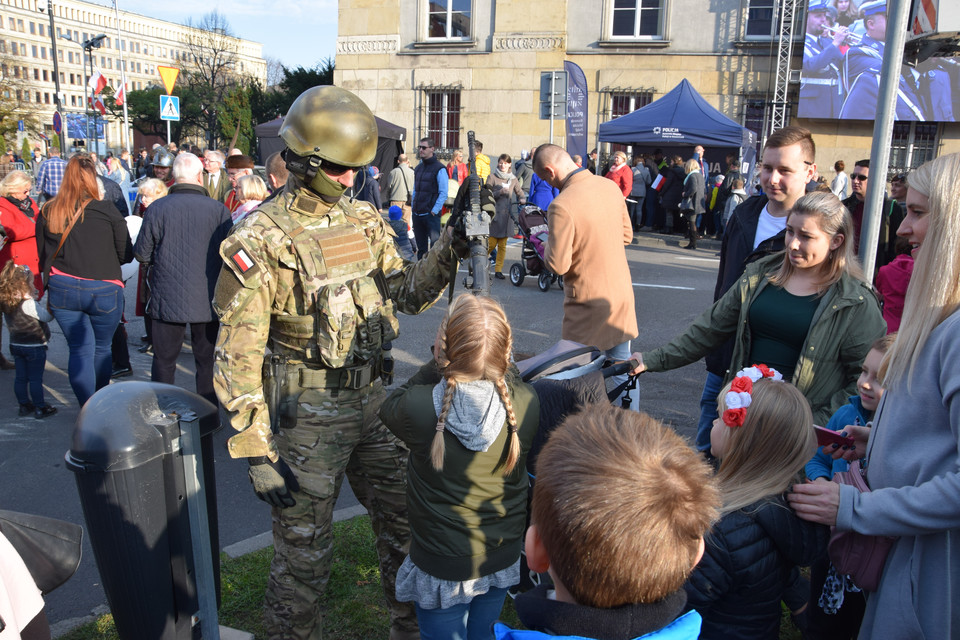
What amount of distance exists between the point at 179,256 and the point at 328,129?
9.56 ft

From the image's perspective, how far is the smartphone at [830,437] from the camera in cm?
238

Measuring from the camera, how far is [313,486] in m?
2.68

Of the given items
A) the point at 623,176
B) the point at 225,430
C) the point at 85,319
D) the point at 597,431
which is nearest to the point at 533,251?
the point at 623,176

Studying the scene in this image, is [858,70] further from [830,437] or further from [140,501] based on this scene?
[140,501]

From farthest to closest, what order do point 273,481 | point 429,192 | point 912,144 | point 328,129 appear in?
point 912,144 < point 429,192 < point 328,129 < point 273,481

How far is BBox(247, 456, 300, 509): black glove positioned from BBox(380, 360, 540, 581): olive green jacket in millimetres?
526

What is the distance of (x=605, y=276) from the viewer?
443 centimetres

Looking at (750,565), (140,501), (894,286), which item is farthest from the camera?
(894,286)

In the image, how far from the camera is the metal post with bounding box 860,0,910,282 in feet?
9.66

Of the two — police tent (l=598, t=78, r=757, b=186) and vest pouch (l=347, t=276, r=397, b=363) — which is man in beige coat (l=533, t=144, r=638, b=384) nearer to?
vest pouch (l=347, t=276, r=397, b=363)

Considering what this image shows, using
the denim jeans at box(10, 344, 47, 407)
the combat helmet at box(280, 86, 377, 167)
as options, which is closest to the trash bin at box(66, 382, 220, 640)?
the combat helmet at box(280, 86, 377, 167)

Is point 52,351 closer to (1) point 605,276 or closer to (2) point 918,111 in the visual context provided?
(1) point 605,276

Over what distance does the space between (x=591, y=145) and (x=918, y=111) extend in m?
8.88

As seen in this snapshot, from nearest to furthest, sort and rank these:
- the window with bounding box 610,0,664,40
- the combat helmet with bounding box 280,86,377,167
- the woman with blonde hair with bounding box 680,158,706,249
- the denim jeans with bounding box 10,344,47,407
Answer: the combat helmet with bounding box 280,86,377,167 → the denim jeans with bounding box 10,344,47,407 → the woman with blonde hair with bounding box 680,158,706,249 → the window with bounding box 610,0,664,40
